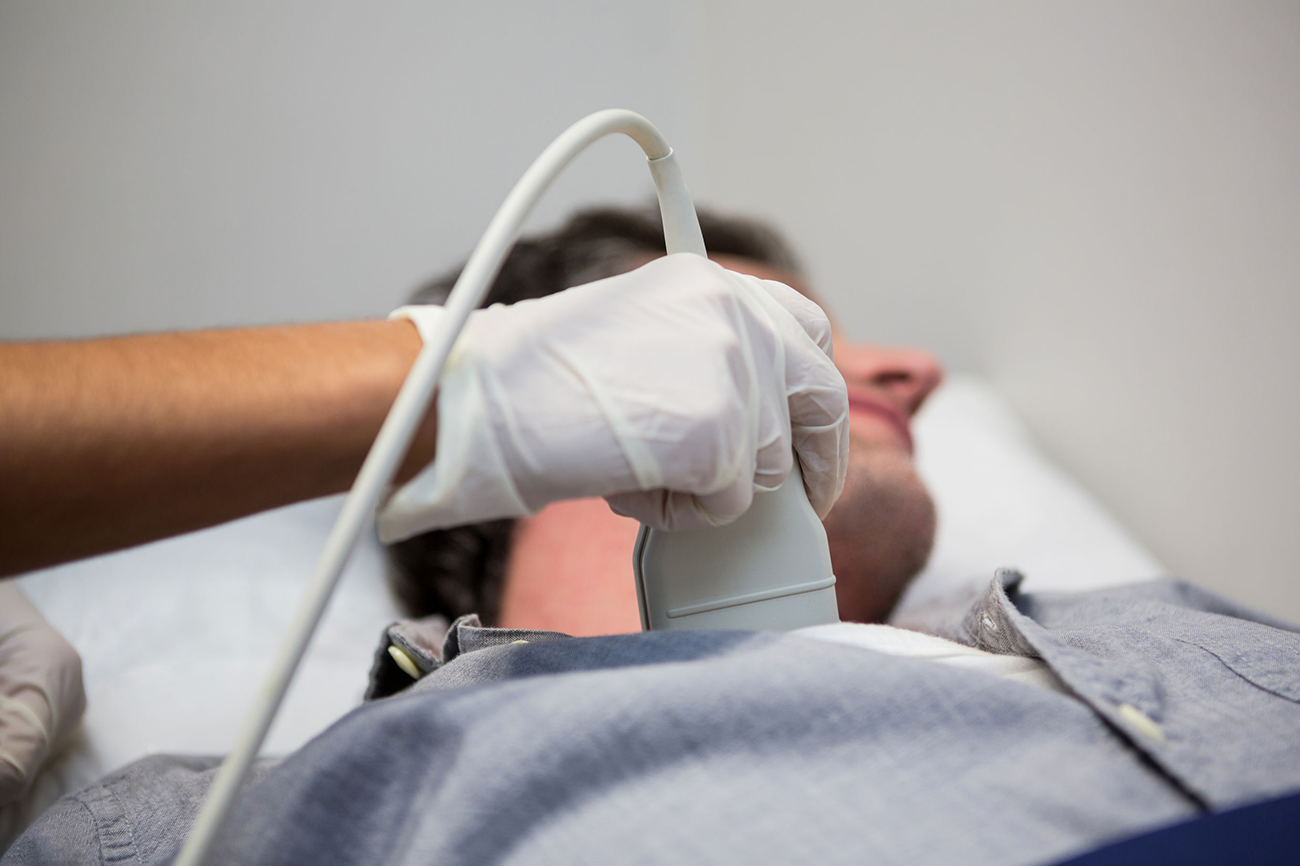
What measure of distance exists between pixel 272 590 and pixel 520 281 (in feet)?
1.67

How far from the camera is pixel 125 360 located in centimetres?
29

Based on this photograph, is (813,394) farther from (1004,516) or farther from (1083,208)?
(1083,208)

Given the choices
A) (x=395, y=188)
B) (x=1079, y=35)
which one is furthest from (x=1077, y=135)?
(x=395, y=188)

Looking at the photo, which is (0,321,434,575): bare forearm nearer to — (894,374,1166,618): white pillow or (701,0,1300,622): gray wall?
(894,374,1166,618): white pillow

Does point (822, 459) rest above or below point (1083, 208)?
below

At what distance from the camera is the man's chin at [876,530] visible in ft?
2.45

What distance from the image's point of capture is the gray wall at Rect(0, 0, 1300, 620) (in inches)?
32.7

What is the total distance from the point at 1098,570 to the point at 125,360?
95cm

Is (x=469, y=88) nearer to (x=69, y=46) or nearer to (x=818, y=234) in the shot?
(x=69, y=46)

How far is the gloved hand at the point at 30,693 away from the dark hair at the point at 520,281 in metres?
0.41

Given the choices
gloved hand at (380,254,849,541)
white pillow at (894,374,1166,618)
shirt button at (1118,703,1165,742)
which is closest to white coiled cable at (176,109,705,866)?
gloved hand at (380,254,849,541)

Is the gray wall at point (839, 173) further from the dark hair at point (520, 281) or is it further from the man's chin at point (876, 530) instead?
the man's chin at point (876, 530)

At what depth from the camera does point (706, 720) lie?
29 cm

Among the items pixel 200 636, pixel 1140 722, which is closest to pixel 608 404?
pixel 1140 722
